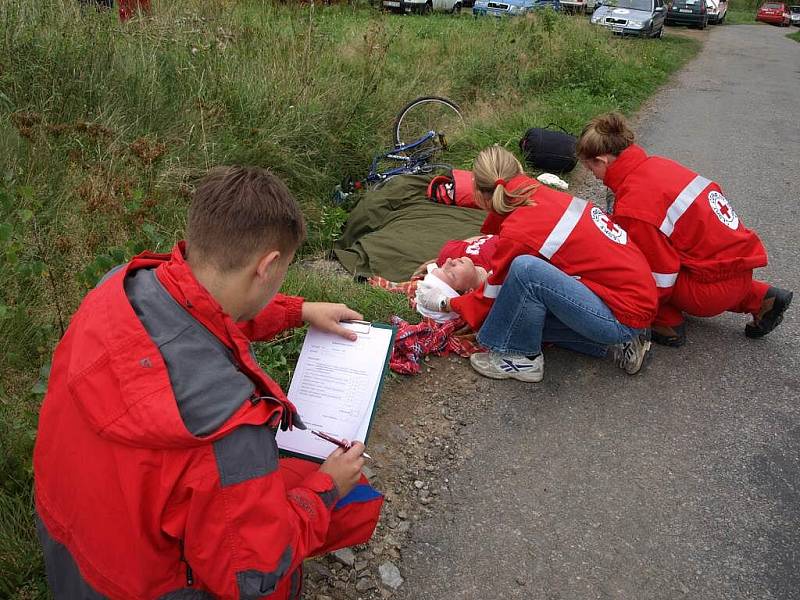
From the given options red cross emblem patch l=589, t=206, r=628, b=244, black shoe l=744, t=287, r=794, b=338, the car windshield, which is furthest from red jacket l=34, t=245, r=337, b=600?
the car windshield

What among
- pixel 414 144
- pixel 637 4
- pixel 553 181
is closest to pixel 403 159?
pixel 414 144

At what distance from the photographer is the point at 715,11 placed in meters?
31.7

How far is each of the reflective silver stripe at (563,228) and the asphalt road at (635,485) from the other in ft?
2.29

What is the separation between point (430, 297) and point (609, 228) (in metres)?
1.11

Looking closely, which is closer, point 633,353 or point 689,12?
point 633,353

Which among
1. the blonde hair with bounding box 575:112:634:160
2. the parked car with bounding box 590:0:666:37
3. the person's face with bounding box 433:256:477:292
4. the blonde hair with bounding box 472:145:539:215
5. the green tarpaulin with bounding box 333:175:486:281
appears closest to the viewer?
the blonde hair with bounding box 472:145:539:215

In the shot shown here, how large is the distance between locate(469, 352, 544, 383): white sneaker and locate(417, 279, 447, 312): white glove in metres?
0.53

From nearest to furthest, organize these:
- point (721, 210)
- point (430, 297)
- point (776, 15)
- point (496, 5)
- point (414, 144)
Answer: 1. point (721, 210)
2. point (430, 297)
3. point (414, 144)
4. point (496, 5)
5. point (776, 15)

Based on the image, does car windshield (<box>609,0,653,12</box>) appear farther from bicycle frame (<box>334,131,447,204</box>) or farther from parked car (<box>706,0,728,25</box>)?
bicycle frame (<box>334,131,447,204</box>)

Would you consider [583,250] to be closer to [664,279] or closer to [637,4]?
[664,279]

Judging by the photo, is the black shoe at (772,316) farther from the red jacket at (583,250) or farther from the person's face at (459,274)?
the person's face at (459,274)

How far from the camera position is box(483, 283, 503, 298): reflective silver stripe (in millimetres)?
3474

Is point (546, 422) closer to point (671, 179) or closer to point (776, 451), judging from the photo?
point (776, 451)

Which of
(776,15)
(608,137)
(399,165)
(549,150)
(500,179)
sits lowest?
(776,15)
